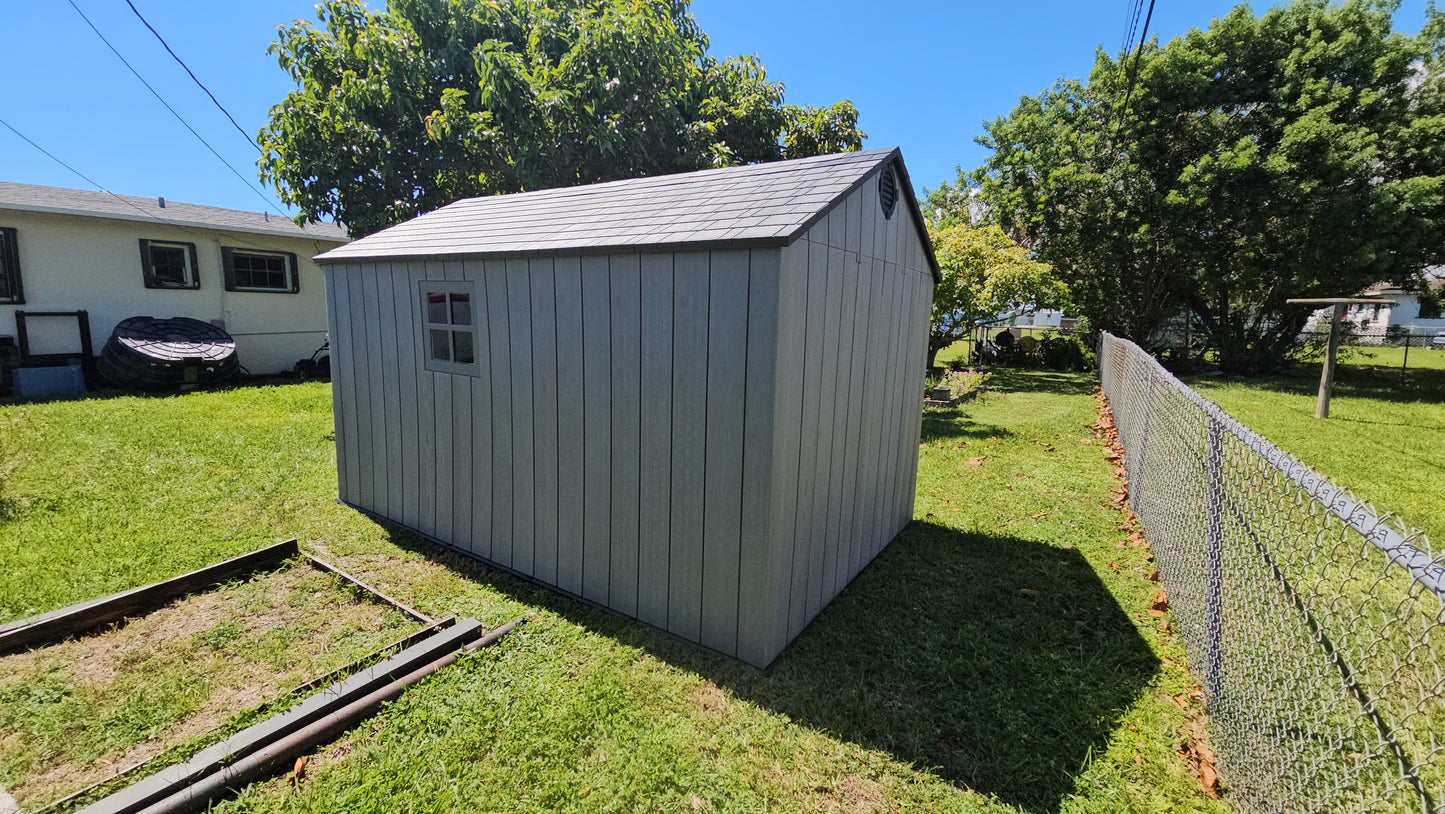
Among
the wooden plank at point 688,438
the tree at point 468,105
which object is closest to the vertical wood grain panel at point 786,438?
the wooden plank at point 688,438

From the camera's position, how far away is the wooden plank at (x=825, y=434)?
124 inches

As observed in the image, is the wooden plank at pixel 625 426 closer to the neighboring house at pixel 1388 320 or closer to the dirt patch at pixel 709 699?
the dirt patch at pixel 709 699

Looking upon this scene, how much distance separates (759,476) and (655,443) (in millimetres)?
648

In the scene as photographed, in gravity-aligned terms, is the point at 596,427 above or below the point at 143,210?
below

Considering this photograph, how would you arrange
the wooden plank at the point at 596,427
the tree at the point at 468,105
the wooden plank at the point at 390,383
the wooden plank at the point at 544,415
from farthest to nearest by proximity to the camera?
the tree at the point at 468,105 < the wooden plank at the point at 390,383 < the wooden plank at the point at 544,415 < the wooden plank at the point at 596,427

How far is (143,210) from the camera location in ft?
38.3

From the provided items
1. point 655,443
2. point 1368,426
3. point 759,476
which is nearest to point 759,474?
point 759,476

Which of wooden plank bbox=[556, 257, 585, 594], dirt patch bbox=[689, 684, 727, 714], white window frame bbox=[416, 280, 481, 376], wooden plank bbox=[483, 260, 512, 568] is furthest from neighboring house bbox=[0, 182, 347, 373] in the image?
dirt patch bbox=[689, 684, 727, 714]

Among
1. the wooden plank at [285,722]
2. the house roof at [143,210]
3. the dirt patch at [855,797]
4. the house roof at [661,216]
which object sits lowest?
the dirt patch at [855,797]

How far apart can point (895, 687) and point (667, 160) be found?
31.5 ft

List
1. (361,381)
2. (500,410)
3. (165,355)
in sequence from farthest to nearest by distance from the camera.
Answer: (165,355), (361,381), (500,410)

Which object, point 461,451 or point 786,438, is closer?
point 786,438

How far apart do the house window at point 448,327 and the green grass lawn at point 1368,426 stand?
268 inches

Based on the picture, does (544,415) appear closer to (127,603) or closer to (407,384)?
(407,384)
